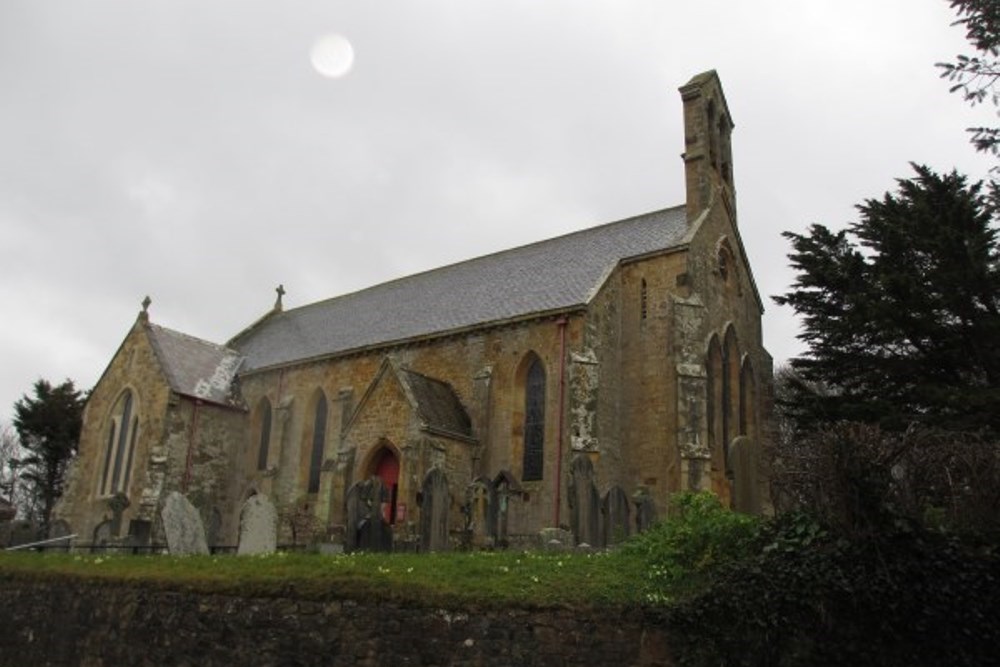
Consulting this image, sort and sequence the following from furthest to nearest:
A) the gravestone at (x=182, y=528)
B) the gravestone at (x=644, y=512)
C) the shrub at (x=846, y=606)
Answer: the gravestone at (x=644, y=512)
the gravestone at (x=182, y=528)
the shrub at (x=846, y=606)

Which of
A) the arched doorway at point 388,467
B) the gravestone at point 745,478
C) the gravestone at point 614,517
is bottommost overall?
the gravestone at point 614,517

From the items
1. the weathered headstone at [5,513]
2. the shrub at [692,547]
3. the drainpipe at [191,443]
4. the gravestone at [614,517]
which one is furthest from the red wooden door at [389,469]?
the shrub at [692,547]

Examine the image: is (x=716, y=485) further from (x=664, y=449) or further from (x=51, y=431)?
(x=51, y=431)

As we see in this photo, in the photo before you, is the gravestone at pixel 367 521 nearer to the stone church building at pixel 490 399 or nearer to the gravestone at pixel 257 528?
the stone church building at pixel 490 399

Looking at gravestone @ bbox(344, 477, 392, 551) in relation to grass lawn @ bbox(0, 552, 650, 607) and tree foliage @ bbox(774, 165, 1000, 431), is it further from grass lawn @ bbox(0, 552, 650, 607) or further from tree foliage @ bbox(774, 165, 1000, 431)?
tree foliage @ bbox(774, 165, 1000, 431)

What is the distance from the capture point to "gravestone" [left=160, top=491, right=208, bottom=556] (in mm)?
16609

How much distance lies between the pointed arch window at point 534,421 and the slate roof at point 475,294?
1898mm

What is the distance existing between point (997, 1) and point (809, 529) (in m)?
9.73

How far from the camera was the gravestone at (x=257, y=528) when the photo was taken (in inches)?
656

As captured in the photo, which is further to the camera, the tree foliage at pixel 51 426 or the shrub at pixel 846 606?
the tree foliage at pixel 51 426

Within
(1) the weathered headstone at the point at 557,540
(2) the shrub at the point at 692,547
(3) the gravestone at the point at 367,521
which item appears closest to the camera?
(2) the shrub at the point at 692,547

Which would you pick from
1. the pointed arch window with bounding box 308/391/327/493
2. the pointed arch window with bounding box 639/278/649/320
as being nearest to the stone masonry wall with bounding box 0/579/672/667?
the pointed arch window with bounding box 308/391/327/493

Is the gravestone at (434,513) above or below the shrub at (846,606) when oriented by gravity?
above

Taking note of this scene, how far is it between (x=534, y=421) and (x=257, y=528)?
9420mm
